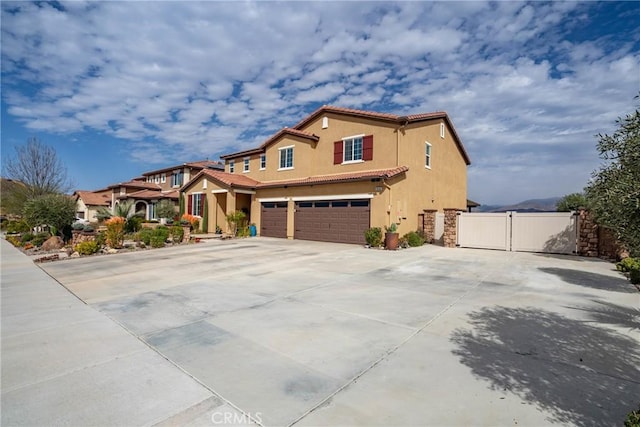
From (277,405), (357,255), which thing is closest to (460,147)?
(357,255)

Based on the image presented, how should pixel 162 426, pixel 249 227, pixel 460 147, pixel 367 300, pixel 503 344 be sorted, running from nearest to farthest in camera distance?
pixel 162 426 → pixel 503 344 → pixel 367 300 → pixel 249 227 → pixel 460 147

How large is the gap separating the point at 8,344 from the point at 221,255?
8521mm

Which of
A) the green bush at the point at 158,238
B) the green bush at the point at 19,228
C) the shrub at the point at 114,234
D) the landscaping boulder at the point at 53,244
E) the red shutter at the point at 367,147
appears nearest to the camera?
the shrub at the point at 114,234

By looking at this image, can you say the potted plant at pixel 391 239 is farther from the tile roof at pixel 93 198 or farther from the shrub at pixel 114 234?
the tile roof at pixel 93 198

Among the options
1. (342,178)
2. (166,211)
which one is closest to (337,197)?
(342,178)

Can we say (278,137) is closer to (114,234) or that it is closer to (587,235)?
(114,234)

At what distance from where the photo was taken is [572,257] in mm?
12844

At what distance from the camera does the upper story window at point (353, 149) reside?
18816 mm

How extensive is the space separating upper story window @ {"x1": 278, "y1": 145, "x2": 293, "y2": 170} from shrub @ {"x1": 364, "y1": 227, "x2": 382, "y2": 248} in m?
8.91

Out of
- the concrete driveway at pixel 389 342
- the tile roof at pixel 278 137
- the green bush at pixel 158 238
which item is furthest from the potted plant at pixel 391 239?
the green bush at pixel 158 238

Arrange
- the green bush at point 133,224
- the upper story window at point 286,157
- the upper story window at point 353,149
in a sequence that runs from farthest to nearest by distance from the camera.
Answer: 1. the upper story window at point 286,157
2. the green bush at point 133,224
3. the upper story window at point 353,149

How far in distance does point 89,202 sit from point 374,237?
43.2 m

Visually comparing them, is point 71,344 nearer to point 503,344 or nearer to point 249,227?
point 503,344

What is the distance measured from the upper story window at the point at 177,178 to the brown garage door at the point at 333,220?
71.5ft
